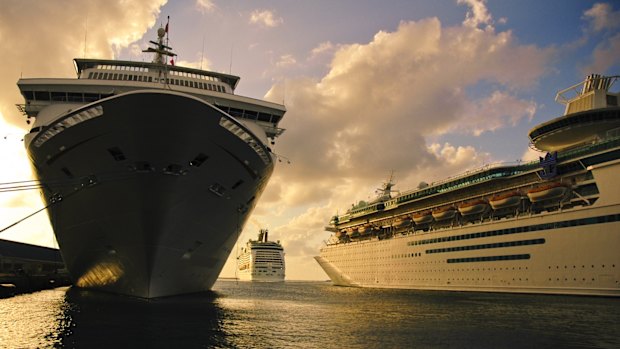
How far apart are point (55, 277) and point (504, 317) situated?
50.7 meters

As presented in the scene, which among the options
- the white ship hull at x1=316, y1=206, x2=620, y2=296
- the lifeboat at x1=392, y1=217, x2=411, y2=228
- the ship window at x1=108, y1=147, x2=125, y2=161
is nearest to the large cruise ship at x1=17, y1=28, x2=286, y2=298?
the ship window at x1=108, y1=147, x2=125, y2=161

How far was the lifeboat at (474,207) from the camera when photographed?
139 ft

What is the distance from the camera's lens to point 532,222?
36438mm

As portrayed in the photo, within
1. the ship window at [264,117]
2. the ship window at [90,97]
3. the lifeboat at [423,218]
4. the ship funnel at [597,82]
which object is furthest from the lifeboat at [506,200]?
the ship window at [90,97]

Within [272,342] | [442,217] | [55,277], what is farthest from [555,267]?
[55,277]

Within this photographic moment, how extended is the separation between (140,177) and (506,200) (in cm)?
3209

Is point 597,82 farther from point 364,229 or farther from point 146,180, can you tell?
point 146,180

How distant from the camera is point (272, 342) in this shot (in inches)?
554

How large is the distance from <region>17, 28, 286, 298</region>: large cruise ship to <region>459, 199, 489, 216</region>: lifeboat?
25169 mm

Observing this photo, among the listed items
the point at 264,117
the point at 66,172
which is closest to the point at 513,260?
the point at 264,117

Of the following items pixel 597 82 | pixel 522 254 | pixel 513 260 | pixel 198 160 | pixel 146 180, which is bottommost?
pixel 513 260

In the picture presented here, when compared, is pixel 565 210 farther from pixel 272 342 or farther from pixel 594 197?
pixel 272 342

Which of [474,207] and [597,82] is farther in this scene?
[474,207]

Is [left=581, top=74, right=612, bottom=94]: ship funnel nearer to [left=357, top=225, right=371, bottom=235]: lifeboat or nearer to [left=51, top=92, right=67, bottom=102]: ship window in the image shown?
[left=357, top=225, right=371, bottom=235]: lifeboat
